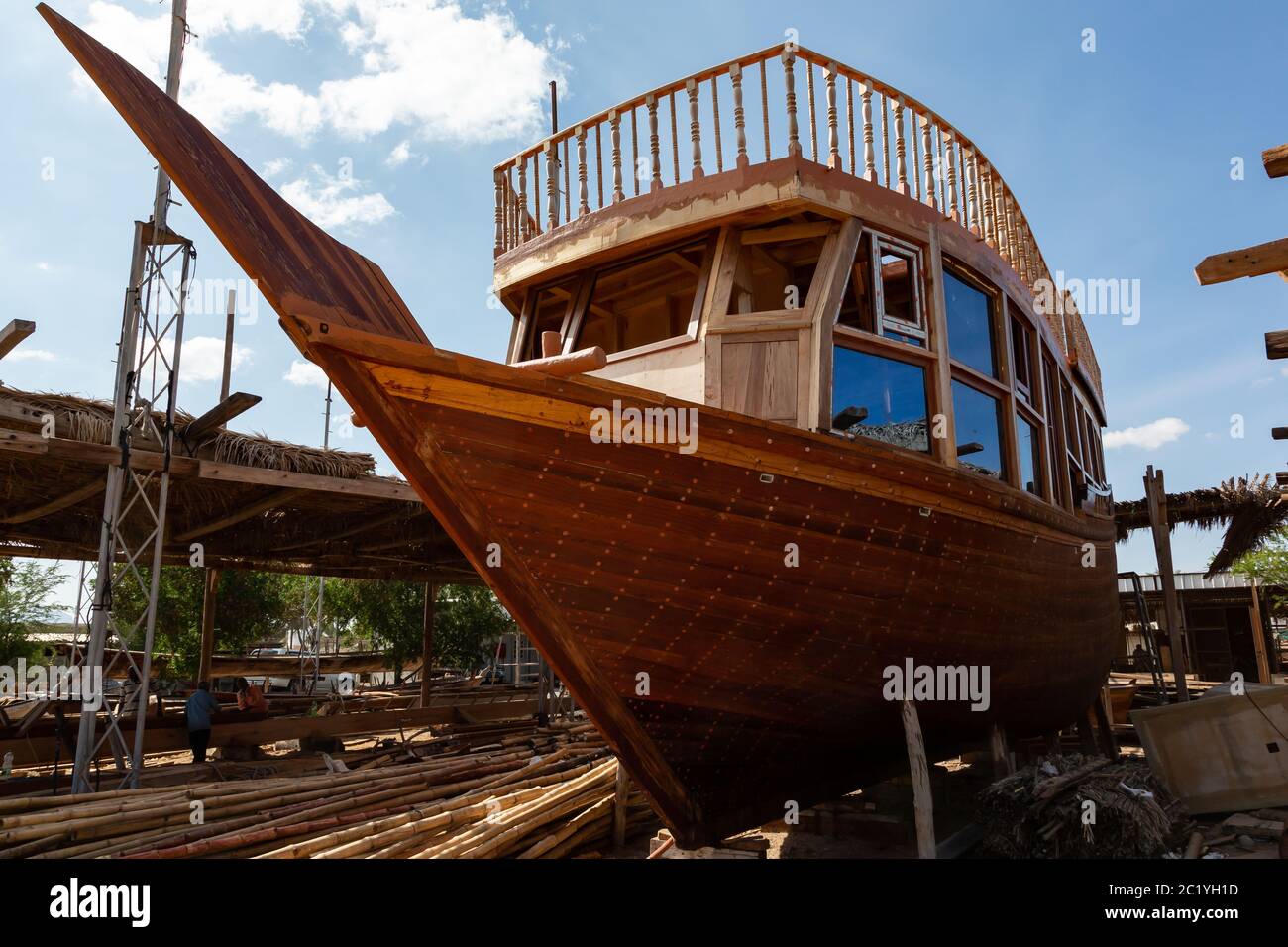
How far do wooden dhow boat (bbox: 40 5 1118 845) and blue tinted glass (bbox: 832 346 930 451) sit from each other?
18 millimetres

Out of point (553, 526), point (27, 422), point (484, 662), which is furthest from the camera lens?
point (484, 662)

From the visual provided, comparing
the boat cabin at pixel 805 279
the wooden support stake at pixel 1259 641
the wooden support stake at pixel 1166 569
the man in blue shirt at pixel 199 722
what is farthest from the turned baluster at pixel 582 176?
the wooden support stake at pixel 1259 641

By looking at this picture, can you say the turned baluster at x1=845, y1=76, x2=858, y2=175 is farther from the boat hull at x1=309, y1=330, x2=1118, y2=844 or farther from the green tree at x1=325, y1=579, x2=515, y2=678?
the green tree at x1=325, y1=579, x2=515, y2=678

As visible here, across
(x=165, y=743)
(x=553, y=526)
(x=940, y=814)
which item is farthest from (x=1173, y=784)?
(x=165, y=743)

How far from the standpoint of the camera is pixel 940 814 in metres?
7.14

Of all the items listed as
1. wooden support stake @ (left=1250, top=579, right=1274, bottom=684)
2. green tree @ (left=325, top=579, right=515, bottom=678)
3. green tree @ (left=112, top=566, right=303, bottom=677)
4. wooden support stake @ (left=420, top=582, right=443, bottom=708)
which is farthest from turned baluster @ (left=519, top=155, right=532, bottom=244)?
wooden support stake @ (left=1250, top=579, right=1274, bottom=684)

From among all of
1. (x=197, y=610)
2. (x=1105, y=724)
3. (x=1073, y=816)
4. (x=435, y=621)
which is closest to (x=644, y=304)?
(x=1073, y=816)

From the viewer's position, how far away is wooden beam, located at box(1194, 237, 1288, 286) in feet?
12.5

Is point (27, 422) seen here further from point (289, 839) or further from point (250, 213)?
point (250, 213)

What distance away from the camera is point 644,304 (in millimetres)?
6543

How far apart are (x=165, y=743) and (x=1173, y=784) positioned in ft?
34.2

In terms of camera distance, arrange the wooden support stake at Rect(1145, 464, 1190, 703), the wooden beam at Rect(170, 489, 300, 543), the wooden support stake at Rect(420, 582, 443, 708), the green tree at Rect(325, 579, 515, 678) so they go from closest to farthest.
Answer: the wooden beam at Rect(170, 489, 300, 543)
the wooden support stake at Rect(1145, 464, 1190, 703)
the wooden support stake at Rect(420, 582, 443, 708)
the green tree at Rect(325, 579, 515, 678)

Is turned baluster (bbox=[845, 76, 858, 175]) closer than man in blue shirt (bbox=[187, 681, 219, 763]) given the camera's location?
Yes

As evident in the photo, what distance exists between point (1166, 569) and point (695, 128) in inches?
421
